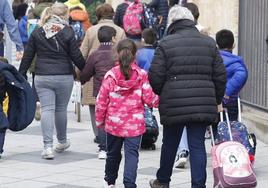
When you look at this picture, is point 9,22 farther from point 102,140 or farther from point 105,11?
point 102,140

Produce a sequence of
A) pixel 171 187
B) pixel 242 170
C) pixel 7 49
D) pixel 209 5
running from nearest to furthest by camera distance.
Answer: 1. pixel 242 170
2. pixel 171 187
3. pixel 209 5
4. pixel 7 49

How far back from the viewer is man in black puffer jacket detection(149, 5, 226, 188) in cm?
865

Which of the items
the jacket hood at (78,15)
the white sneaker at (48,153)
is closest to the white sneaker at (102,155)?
the white sneaker at (48,153)

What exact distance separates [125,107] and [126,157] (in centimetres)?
47

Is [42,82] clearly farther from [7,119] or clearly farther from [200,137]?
[200,137]

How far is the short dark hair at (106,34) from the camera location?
1130 centimetres

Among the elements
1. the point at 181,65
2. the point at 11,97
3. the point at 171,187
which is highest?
the point at 181,65

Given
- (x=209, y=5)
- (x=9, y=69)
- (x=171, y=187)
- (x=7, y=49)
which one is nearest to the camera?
(x=171, y=187)

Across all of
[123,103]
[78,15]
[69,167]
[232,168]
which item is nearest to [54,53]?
[69,167]

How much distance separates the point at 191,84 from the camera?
28.4 ft

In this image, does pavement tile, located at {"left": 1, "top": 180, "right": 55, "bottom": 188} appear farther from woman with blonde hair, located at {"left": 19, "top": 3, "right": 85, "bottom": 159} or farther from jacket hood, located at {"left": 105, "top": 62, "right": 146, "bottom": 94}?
woman with blonde hair, located at {"left": 19, "top": 3, "right": 85, "bottom": 159}

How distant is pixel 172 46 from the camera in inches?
343

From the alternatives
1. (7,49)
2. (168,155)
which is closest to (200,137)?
(168,155)

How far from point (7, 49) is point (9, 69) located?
6321mm
